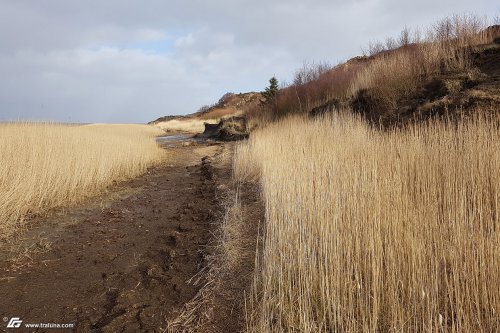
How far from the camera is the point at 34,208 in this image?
5352 mm

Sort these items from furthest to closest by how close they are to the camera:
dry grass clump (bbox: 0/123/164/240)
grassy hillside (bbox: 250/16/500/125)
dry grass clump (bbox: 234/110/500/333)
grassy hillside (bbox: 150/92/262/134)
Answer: grassy hillside (bbox: 150/92/262/134) < grassy hillside (bbox: 250/16/500/125) < dry grass clump (bbox: 0/123/164/240) < dry grass clump (bbox: 234/110/500/333)

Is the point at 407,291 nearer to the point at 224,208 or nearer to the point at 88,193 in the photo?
the point at 224,208

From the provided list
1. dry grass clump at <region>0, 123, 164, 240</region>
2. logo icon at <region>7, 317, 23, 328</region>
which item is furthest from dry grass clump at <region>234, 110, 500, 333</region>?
dry grass clump at <region>0, 123, 164, 240</region>

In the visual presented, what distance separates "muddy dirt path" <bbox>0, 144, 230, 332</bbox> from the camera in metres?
2.77

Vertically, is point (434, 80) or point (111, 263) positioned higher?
point (434, 80)

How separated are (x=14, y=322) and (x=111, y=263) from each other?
3.73 feet

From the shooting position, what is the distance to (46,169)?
5.85 meters

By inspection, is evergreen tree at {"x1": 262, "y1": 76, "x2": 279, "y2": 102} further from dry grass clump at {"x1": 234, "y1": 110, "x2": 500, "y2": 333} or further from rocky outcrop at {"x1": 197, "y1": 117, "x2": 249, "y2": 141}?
dry grass clump at {"x1": 234, "y1": 110, "x2": 500, "y2": 333}

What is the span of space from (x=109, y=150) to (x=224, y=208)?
14.7 ft

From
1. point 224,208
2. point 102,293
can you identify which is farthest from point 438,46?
point 102,293

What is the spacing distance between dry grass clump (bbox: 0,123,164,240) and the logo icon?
1.92 metres

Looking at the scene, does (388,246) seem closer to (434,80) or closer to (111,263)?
(111,263)

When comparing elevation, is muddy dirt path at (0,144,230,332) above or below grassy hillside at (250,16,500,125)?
below

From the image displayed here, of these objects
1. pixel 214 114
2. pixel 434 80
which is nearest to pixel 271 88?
pixel 434 80
